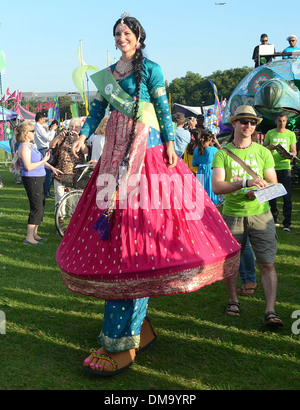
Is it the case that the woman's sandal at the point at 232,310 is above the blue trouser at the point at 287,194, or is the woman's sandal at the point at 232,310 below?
below

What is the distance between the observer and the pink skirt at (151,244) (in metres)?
3.23

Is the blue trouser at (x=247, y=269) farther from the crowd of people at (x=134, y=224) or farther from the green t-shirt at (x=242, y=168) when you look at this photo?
the crowd of people at (x=134, y=224)

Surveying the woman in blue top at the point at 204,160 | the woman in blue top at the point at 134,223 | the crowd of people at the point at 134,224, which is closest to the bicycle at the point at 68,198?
the woman in blue top at the point at 204,160

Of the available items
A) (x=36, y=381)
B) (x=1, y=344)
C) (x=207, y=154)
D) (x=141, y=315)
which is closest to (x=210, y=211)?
(x=141, y=315)

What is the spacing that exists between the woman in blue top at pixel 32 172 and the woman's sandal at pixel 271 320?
167 inches

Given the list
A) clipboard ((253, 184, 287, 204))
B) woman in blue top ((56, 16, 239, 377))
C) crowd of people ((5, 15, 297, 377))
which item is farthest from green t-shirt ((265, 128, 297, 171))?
woman in blue top ((56, 16, 239, 377))

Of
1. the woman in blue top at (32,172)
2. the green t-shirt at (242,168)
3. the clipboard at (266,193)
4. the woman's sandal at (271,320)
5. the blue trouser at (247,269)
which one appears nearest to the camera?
the clipboard at (266,193)

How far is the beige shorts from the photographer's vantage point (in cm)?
439

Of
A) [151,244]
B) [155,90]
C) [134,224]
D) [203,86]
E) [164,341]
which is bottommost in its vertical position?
[164,341]

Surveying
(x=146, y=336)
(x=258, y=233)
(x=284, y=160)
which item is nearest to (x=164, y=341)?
(x=146, y=336)

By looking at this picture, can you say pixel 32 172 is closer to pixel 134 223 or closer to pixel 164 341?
pixel 164 341

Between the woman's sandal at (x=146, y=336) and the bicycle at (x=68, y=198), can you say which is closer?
the woman's sandal at (x=146, y=336)

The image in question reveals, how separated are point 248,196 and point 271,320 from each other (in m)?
1.07

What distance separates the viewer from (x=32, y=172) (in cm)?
747
